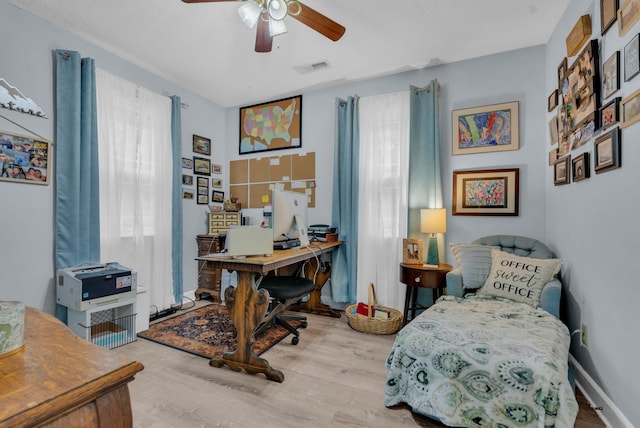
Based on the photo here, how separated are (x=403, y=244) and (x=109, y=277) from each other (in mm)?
2580

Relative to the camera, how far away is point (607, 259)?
159cm

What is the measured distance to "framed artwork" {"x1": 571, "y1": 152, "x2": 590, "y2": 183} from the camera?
182cm

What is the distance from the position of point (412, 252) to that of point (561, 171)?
131cm

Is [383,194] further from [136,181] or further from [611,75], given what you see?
[136,181]

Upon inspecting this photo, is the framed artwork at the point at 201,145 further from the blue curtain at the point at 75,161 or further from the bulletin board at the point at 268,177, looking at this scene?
the blue curtain at the point at 75,161

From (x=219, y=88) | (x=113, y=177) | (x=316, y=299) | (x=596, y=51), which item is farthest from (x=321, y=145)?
(x=596, y=51)

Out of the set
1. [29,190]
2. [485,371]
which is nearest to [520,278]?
[485,371]

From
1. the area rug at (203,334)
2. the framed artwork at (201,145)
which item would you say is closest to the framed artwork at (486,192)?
the area rug at (203,334)

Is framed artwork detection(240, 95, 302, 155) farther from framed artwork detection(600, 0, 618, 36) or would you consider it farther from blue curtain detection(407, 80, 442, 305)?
framed artwork detection(600, 0, 618, 36)

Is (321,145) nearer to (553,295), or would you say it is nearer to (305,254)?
(305,254)

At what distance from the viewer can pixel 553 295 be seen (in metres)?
1.92

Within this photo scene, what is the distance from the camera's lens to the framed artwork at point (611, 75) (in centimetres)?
152

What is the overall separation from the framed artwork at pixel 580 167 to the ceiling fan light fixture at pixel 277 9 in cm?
207

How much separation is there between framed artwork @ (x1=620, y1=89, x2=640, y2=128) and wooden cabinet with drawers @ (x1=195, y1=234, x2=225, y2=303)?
3.51 meters
